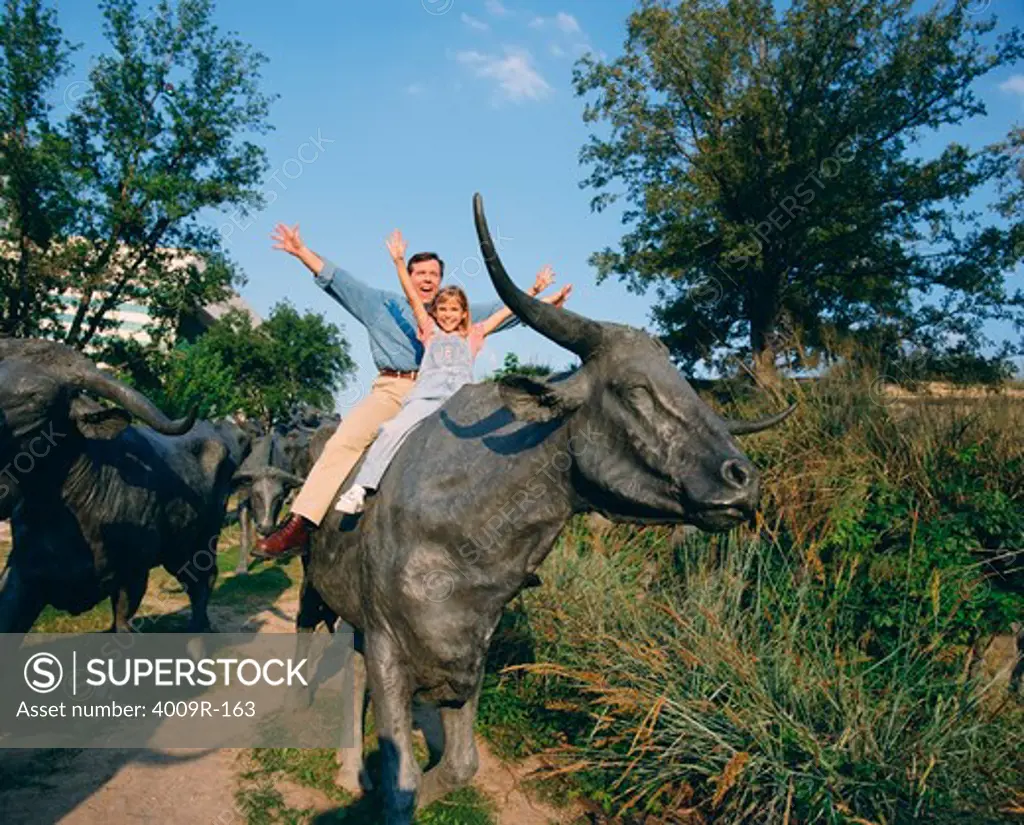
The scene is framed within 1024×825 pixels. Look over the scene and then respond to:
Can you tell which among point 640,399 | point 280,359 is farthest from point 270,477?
point 280,359

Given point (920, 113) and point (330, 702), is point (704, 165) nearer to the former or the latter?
point (920, 113)

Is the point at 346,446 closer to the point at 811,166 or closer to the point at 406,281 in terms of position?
the point at 406,281

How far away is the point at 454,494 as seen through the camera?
11.2 ft

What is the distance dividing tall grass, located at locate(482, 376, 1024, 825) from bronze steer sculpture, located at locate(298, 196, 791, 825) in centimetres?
140

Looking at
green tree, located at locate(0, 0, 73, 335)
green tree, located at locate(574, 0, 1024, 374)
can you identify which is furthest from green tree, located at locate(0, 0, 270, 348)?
green tree, located at locate(574, 0, 1024, 374)

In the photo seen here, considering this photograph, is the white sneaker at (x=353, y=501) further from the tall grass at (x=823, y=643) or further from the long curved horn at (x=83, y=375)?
the tall grass at (x=823, y=643)

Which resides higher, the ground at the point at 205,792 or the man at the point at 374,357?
the man at the point at 374,357

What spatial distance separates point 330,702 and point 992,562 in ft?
17.2

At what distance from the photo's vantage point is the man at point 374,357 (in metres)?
4.32

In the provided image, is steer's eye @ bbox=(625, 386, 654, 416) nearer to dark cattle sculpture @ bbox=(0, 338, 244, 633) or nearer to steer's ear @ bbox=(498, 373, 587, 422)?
steer's ear @ bbox=(498, 373, 587, 422)

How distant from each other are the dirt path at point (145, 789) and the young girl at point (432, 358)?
2.12m

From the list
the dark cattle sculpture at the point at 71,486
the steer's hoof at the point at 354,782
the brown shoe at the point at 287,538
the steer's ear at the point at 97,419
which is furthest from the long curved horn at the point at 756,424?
the steer's ear at the point at 97,419

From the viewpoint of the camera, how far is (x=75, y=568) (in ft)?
16.9

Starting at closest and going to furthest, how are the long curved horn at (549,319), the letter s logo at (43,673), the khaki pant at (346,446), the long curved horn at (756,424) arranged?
the long curved horn at (549,319)
the long curved horn at (756,424)
the khaki pant at (346,446)
the letter s logo at (43,673)
